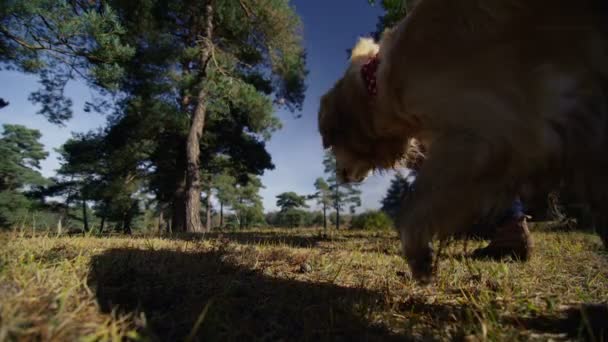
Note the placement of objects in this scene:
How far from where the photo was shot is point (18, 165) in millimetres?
32562

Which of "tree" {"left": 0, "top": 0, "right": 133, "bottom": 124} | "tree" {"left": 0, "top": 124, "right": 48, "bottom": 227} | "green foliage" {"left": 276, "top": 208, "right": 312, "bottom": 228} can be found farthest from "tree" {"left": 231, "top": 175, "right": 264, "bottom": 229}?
"tree" {"left": 0, "top": 0, "right": 133, "bottom": 124}

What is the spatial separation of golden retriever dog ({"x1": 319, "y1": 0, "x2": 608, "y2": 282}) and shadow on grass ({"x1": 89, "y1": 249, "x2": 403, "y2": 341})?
417 millimetres

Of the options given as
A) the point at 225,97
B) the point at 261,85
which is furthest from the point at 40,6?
the point at 261,85

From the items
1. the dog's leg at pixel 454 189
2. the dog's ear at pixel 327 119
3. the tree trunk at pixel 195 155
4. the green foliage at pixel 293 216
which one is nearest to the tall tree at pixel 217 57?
the tree trunk at pixel 195 155

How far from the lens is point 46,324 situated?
74 cm

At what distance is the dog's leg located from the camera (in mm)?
1187

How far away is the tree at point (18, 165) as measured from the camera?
22.4m

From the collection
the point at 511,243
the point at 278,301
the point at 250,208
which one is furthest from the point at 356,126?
the point at 250,208

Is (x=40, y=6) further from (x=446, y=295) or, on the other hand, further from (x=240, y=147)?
(x=240, y=147)

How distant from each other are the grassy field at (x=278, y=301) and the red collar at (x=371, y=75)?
1058mm

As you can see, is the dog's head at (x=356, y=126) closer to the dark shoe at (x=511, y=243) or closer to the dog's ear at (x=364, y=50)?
the dog's ear at (x=364, y=50)

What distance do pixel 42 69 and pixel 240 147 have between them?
755 cm

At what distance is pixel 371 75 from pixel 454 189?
897mm

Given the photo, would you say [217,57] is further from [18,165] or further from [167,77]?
[18,165]
